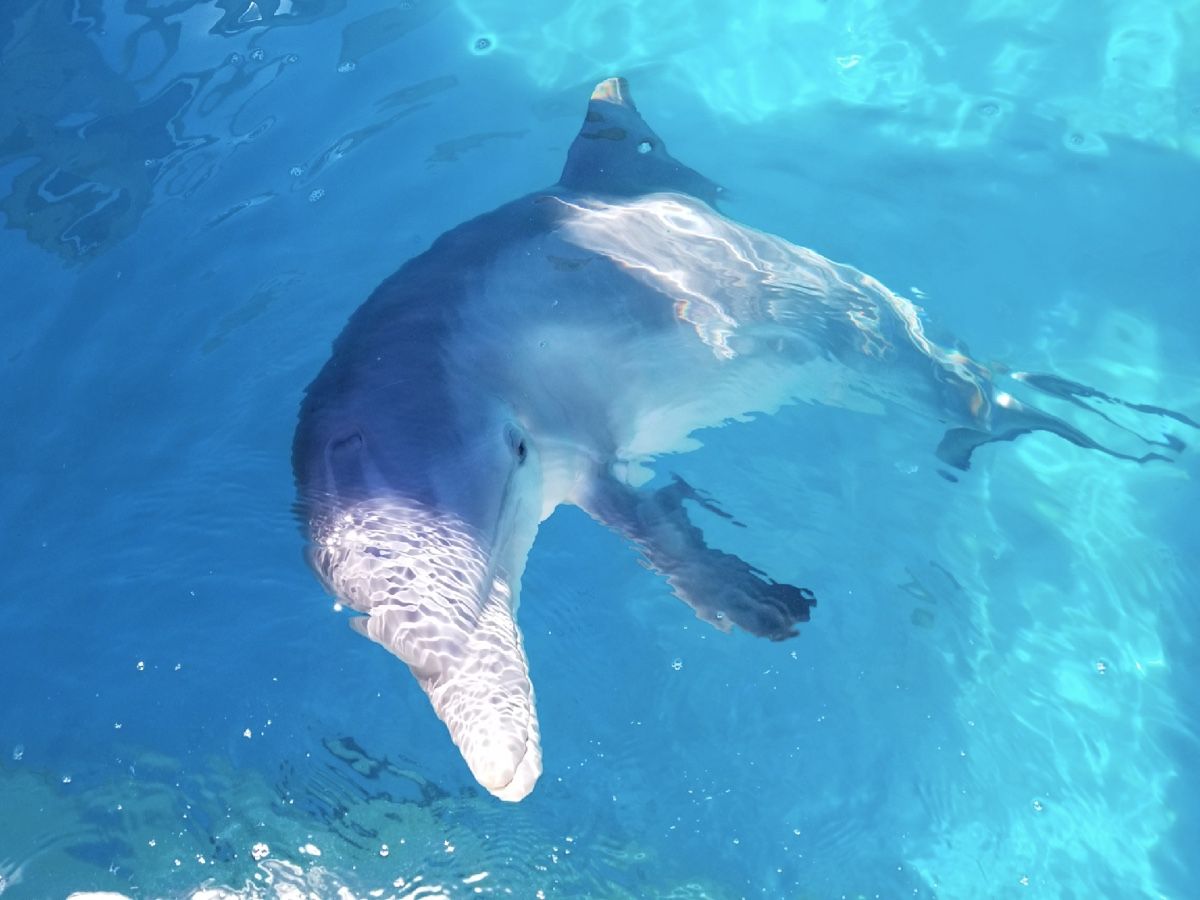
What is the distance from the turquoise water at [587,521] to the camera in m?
5.69

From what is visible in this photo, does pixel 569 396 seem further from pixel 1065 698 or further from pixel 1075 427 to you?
pixel 1075 427

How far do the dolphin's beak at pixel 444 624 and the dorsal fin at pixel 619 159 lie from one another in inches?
131

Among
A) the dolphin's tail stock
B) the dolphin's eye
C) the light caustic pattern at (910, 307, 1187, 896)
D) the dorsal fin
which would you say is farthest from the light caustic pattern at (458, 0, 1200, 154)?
the dolphin's eye

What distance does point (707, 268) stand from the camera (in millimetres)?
6562

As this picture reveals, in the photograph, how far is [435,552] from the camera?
14.1 feet

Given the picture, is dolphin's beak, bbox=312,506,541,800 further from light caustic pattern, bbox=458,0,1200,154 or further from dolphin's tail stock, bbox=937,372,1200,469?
light caustic pattern, bbox=458,0,1200,154

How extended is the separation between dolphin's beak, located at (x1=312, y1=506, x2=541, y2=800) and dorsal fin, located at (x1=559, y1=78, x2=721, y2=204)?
3325mm

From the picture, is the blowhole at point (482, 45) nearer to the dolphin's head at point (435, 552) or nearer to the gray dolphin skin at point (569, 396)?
the gray dolphin skin at point (569, 396)

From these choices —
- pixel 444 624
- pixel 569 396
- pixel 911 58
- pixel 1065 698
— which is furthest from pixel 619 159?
pixel 1065 698

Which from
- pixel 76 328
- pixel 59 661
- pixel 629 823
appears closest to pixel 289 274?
pixel 76 328

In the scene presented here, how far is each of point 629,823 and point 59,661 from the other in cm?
321

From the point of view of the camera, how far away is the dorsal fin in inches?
277

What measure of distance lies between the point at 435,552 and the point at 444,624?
0.32 metres

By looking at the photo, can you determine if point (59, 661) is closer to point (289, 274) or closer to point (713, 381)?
point (289, 274)
